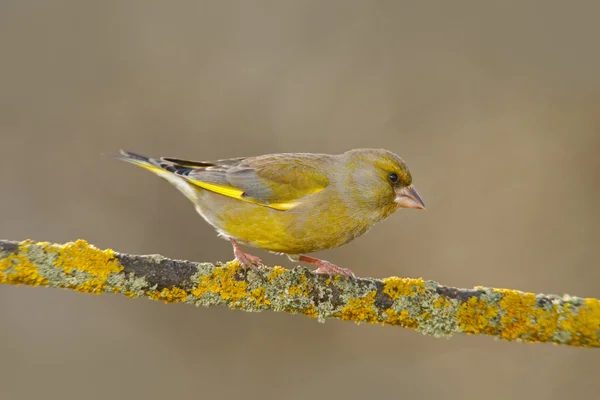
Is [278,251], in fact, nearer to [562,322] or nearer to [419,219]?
[562,322]

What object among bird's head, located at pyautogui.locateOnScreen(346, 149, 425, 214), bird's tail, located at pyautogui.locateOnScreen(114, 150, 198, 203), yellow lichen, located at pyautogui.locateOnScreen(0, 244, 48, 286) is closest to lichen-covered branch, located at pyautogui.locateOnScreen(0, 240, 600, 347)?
yellow lichen, located at pyautogui.locateOnScreen(0, 244, 48, 286)

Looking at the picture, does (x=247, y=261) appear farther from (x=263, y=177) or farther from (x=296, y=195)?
(x=263, y=177)

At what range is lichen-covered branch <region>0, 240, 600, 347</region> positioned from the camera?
3.65 m

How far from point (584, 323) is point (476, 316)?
22.4 inches

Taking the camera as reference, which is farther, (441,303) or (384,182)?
(384,182)

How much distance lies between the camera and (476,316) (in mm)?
3852

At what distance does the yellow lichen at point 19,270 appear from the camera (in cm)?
353

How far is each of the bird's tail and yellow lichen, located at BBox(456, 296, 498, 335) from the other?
2.09 meters

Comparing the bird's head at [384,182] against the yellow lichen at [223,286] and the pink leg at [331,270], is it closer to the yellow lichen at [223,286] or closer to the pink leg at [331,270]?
the pink leg at [331,270]

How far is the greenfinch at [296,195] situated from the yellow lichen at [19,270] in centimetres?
122

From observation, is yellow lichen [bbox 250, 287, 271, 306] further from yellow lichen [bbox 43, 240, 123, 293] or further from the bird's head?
the bird's head

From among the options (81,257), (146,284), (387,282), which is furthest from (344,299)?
(81,257)

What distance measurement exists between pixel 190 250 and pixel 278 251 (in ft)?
7.20

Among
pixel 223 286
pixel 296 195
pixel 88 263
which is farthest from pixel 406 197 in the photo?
pixel 88 263
